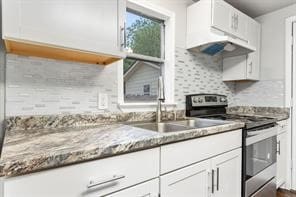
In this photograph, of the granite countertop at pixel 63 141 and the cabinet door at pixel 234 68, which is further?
the cabinet door at pixel 234 68

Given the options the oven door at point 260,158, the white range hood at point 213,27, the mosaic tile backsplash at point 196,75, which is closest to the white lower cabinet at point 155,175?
the oven door at point 260,158

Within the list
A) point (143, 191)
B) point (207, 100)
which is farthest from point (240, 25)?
point (143, 191)

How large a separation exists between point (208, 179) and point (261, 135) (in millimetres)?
836

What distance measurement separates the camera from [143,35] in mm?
2004

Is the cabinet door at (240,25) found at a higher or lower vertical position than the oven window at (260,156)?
higher

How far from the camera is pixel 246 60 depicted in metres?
2.58

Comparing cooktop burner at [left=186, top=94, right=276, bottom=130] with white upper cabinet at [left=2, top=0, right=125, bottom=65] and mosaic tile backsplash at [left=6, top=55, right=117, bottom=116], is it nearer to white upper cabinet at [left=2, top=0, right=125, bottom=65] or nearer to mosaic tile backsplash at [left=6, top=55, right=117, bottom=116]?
mosaic tile backsplash at [left=6, top=55, right=117, bottom=116]

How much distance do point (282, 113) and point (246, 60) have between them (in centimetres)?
81

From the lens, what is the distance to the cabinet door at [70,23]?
93 centimetres

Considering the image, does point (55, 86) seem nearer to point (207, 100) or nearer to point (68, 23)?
point (68, 23)

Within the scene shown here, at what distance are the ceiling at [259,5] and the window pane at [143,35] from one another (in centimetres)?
108

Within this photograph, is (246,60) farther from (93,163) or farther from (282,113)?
(93,163)

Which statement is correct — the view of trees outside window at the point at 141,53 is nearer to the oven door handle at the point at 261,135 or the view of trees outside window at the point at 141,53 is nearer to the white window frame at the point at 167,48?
the white window frame at the point at 167,48

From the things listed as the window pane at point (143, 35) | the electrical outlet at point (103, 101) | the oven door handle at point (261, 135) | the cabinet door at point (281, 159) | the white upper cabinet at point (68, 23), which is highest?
the window pane at point (143, 35)
